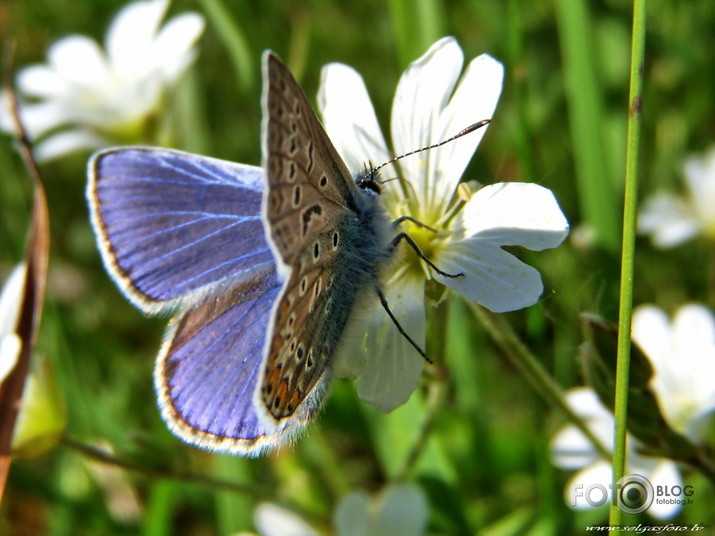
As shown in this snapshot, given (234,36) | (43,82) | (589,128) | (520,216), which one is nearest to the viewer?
(520,216)

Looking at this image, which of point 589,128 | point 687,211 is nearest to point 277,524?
point 589,128

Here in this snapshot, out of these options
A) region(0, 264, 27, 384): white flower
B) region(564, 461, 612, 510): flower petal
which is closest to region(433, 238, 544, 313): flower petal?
region(564, 461, 612, 510): flower petal

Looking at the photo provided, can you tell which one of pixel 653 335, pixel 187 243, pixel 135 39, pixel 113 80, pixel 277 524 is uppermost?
pixel 135 39

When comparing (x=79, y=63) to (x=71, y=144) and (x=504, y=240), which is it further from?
(x=504, y=240)

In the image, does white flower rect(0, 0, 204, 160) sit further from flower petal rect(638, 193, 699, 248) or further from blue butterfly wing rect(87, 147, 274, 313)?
flower petal rect(638, 193, 699, 248)

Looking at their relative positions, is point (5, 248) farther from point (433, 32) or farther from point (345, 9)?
point (433, 32)

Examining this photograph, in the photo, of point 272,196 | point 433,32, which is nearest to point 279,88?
point 272,196

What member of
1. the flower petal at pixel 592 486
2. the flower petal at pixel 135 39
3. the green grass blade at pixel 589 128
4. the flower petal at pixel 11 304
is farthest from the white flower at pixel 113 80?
the flower petal at pixel 592 486
